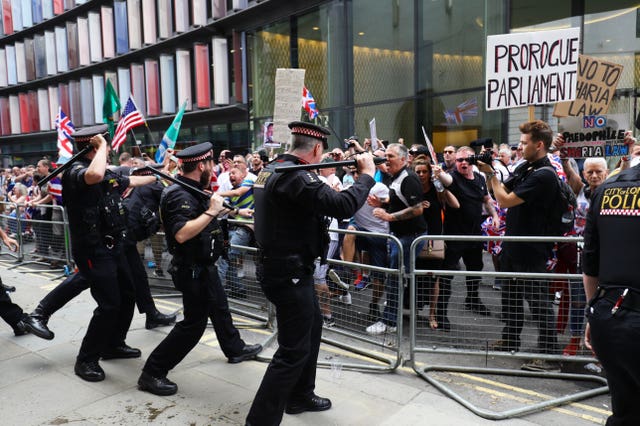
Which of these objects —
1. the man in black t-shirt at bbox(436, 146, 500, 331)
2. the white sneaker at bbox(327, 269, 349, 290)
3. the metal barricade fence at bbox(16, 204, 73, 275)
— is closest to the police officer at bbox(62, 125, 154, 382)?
the white sneaker at bbox(327, 269, 349, 290)

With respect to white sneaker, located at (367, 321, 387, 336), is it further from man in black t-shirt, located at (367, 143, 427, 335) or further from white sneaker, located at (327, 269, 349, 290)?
man in black t-shirt, located at (367, 143, 427, 335)

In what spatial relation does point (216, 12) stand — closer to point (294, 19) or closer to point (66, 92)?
point (294, 19)

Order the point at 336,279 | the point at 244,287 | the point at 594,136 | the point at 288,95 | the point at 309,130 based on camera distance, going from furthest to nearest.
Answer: the point at 244,287 < the point at 288,95 < the point at 594,136 < the point at 336,279 < the point at 309,130

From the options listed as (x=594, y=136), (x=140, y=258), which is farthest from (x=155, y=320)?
(x=594, y=136)

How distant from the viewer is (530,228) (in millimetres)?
4613

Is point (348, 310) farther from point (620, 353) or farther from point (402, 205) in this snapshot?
point (620, 353)

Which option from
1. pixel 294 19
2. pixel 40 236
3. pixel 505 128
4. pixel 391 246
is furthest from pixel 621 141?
pixel 294 19

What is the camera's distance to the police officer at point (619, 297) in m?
2.29

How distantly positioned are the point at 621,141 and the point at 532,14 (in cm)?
794

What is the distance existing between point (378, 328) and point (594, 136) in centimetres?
301

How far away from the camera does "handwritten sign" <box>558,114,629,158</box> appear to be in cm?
505

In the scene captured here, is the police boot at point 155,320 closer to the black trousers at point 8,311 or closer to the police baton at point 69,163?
the black trousers at point 8,311

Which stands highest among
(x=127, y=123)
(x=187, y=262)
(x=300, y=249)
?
(x=127, y=123)

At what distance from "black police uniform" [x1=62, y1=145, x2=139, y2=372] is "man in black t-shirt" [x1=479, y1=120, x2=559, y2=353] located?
344cm
